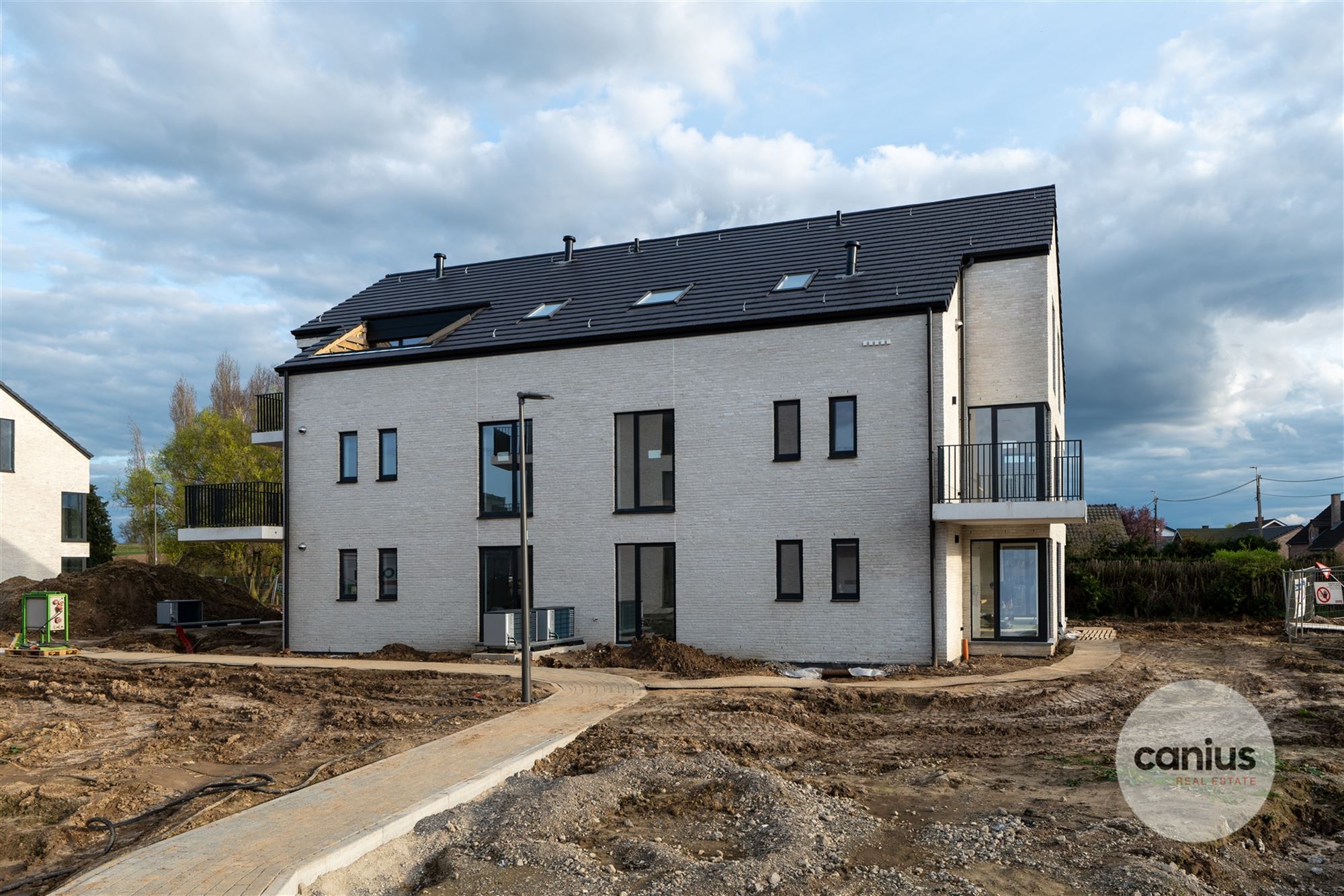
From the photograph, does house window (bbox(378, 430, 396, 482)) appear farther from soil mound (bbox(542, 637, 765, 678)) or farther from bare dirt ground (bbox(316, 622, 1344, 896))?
bare dirt ground (bbox(316, 622, 1344, 896))

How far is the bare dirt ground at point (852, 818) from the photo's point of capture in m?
6.82

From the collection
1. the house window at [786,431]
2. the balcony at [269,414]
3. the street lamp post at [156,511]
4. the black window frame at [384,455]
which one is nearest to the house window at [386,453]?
the black window frame at [384,455]

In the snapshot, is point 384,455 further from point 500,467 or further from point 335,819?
point 335,819

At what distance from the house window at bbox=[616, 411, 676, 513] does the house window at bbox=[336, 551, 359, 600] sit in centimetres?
621

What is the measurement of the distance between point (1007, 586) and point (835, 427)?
4758mm

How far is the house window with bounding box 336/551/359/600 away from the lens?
862 inches

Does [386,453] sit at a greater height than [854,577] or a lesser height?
greater

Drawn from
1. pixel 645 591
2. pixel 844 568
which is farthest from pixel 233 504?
pixel 844 568

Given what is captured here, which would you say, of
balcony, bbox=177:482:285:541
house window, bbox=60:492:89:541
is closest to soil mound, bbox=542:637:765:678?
balcony, bbox=177:482:285:541

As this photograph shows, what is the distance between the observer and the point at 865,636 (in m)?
17.8

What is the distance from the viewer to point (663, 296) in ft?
70.2

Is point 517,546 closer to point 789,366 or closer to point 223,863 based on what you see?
point 789,366

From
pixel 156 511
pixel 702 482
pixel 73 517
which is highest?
pixel 702 482

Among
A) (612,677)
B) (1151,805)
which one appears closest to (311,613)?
(612,677)
